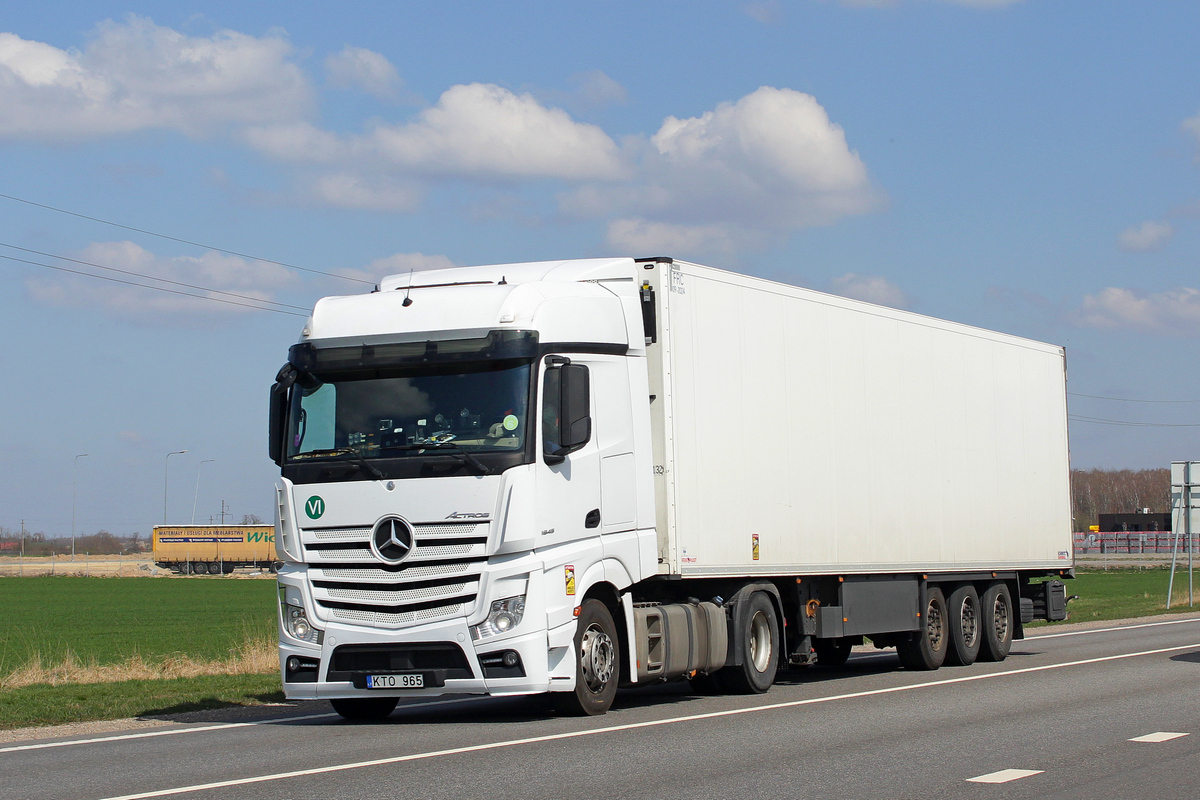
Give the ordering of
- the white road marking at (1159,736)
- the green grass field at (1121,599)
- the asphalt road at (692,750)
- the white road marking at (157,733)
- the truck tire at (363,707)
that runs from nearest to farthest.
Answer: the asphalt road at (692,750), the white road marking at (1159,736), the white road marking at (157,733), the truck tire at (363,707), the green grass field at (1121,599)

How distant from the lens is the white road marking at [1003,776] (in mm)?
8008

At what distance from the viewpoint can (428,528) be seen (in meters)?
10.8

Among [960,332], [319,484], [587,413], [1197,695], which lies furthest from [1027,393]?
[319,484]

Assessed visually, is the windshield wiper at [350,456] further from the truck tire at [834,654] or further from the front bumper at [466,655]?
the truck tire at [834,654]

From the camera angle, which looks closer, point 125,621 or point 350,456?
point 350,456

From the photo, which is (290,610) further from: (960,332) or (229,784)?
(960,332)

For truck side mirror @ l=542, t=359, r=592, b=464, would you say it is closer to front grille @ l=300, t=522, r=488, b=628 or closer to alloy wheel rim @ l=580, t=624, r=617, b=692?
front grille @ l=300, t=522, r=488, b=628

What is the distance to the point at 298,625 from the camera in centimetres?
1134

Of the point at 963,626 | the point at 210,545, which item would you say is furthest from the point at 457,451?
the point at 210,545

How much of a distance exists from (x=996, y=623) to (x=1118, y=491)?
184325mm

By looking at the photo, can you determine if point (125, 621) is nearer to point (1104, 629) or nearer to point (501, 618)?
point (1104, 629)

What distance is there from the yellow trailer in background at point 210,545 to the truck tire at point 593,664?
4146 inches

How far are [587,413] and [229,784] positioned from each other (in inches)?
169

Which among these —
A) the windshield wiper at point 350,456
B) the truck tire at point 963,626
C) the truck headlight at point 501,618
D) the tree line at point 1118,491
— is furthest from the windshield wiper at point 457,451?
the tree line at point 1118,491
